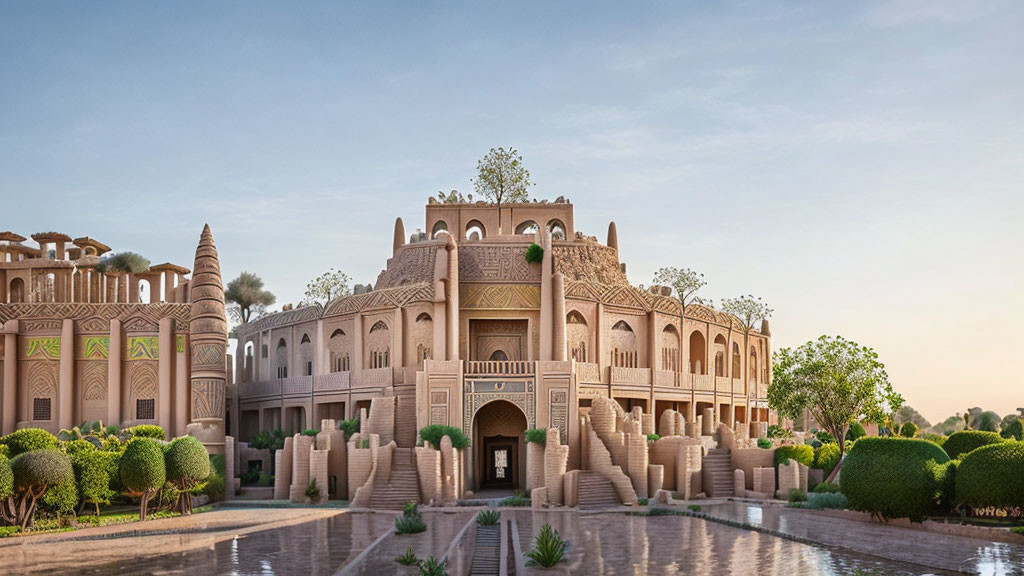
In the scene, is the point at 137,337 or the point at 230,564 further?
the point at 137,337

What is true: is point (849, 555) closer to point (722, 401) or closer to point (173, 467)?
point (173, 467)

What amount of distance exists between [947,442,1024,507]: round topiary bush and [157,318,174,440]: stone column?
2785 centimetres

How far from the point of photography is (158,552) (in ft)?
71.2

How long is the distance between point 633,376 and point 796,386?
21.5ft

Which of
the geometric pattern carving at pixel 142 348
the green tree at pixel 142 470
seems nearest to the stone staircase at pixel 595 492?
the green tree at pixel 142 470

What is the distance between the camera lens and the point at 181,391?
38.7 m

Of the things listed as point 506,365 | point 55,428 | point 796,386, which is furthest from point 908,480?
point 55,428

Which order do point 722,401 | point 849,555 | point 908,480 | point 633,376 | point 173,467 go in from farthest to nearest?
point 722,401
point 633,376
point 173,467
point 908,480
point 849,555

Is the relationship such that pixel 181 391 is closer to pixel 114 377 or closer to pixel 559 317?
pixel 114 377

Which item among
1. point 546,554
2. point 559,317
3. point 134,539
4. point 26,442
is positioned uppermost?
point 559,317

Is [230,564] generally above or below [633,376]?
below

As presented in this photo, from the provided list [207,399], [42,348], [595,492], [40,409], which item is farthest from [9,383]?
[595,492]

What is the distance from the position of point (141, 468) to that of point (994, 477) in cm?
2125

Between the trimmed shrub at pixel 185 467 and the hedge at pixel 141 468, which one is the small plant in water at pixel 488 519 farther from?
the hedge at pixel 141 468
